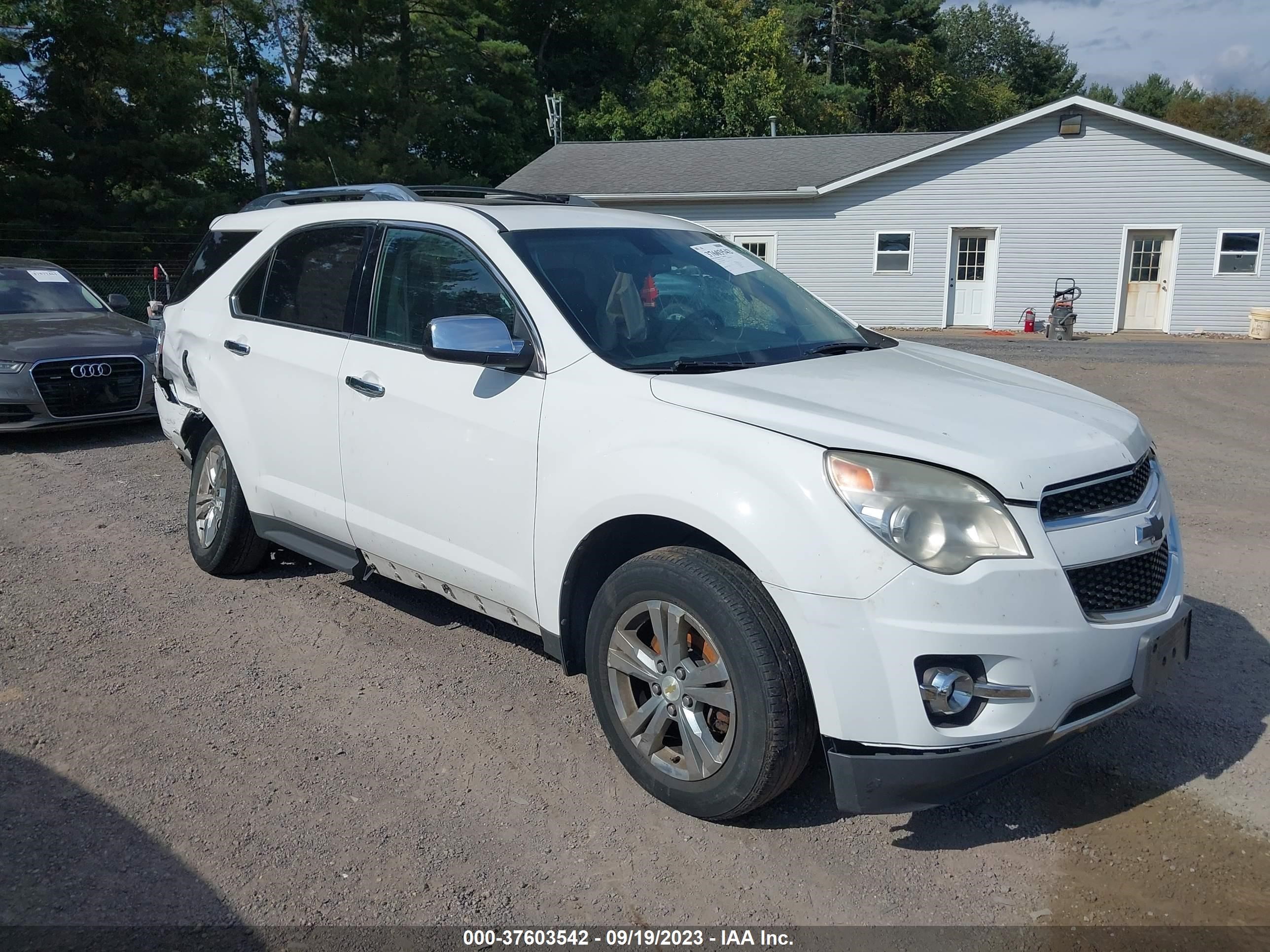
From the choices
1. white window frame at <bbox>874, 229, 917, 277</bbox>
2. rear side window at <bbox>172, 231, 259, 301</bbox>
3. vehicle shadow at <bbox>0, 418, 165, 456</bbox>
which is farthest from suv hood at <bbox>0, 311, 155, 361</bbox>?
white window frame at <bbox>874, 229, 917, 277</bbox>

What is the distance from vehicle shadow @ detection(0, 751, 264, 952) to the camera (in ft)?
9.42

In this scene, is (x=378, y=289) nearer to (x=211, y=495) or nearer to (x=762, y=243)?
(x=211, y=495)

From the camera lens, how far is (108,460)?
8727 millimetres

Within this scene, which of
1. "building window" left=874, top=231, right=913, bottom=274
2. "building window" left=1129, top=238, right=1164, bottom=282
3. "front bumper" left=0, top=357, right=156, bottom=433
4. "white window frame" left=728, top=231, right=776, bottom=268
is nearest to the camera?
Answer: "front bumper" left=0, top=357, right=156, bottom=433

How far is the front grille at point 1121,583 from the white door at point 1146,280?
76.7 ft

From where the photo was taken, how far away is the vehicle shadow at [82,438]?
929 cm

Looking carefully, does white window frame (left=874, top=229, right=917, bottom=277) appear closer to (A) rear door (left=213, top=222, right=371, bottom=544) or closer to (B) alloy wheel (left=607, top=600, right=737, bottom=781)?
(A) rear door (left=213, top=222, right=371, bottom=544)

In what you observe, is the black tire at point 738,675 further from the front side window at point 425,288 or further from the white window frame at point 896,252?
the white window frame at point 896,252

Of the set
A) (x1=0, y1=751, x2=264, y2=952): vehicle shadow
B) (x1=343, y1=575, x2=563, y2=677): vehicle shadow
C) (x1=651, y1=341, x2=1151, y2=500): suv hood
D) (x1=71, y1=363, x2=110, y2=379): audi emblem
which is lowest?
(x1=0, y1=751, x2=264, y2=952): vehicle shadow

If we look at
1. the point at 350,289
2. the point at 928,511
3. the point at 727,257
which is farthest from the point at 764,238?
the point at 928,511

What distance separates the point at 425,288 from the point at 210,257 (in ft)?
7.19

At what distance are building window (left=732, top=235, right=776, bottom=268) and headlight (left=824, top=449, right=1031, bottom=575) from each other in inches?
932

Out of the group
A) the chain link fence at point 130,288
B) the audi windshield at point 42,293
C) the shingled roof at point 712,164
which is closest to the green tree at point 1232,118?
the shingled roof at point 712,164

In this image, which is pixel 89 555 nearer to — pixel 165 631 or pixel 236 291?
pixel 165 631
